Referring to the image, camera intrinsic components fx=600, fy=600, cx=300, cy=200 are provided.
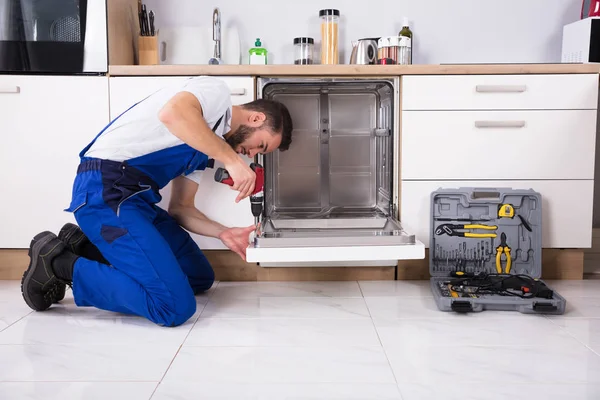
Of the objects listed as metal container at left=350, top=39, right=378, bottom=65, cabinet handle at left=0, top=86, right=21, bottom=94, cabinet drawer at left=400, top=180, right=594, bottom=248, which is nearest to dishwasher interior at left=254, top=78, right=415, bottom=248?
metal container at left=350, top=39, right=378, bottom=65

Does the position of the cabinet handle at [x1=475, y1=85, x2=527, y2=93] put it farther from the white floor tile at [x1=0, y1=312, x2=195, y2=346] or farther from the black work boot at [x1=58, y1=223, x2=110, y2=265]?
the black work boot at [x1=58, y1=223, x2=110, y2=265]

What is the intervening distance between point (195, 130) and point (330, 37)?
4.01ft

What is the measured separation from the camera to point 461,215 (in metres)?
2.44

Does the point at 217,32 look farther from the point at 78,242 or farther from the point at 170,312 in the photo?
the point at 170,312

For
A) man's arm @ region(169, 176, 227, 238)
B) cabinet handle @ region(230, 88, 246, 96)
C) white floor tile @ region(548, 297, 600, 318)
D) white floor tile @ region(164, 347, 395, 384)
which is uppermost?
cabinet handle @ region(230, 88, 246, 96)

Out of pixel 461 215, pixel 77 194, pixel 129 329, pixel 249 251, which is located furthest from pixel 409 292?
pixel 77 194

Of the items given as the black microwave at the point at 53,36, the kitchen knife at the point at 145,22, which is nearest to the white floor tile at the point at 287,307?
the black microwave at the point at 53,36

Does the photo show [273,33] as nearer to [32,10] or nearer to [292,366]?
[32,10]

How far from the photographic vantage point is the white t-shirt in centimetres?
202

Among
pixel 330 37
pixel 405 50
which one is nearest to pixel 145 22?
pixel 330 37

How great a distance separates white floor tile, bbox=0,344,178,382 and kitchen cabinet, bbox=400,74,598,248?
4.08 ft

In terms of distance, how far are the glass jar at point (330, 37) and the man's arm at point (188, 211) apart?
0.98 meters

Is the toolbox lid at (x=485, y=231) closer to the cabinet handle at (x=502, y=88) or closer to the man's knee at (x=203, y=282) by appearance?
the cabinet handle at (x=502, y=88)

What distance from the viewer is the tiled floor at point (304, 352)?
1.44 m
